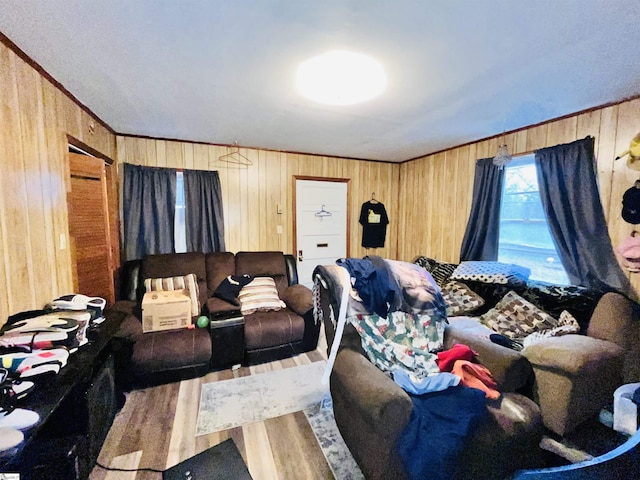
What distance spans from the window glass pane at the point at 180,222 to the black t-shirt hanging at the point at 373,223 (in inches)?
103

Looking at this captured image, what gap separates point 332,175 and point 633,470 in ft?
13.4

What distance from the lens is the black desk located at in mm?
1049

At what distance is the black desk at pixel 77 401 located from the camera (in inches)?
41.3

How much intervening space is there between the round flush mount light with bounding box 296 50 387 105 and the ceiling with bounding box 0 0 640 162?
0.23ft

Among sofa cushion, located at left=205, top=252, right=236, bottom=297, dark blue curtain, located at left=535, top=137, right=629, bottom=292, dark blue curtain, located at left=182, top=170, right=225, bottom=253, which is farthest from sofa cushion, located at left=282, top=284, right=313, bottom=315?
dark blue curtain, located at left=535, top=137, right=629, bottom=292

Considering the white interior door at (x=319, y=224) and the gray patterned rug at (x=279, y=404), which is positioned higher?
the white interior door at (x=319, y=224)

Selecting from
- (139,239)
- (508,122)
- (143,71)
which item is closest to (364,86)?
(143,71)

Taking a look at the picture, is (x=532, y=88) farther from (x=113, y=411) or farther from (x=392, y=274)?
(x=113, y=411)

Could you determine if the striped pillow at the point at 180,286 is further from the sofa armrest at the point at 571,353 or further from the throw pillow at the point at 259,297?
the sofa armrest at the point at 571,353

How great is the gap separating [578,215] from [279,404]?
295 cm

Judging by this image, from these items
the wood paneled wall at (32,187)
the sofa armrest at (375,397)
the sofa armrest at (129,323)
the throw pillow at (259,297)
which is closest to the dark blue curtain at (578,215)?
the sofa armrest at (375,397)

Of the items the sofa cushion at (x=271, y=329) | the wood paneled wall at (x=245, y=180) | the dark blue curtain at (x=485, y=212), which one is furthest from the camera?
the dark blue curtain at (x=485, y=212)

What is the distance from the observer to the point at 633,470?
0.36m

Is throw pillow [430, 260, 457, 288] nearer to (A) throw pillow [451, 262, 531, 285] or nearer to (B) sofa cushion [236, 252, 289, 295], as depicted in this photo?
(A) throw pillow [451, 262, 531, 285]
